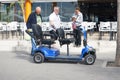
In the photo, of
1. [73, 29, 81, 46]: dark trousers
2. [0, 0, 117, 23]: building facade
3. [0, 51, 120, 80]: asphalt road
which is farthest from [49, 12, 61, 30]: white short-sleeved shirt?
[0, 0, 117, 23]: building facade

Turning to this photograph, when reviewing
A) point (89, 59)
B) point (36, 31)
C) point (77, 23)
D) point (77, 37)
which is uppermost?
point (77, 23)

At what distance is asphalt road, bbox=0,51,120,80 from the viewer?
1042 centimetres

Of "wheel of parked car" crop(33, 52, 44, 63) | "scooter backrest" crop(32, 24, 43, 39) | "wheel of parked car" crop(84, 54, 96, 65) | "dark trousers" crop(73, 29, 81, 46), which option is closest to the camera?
"wheel of parked car" crop(84, 54, 96, 65)

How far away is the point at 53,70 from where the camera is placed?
1162 centimetres

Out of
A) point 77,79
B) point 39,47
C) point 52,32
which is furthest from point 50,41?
point 77,79

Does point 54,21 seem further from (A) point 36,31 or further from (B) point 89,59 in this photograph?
(B) point 89,59

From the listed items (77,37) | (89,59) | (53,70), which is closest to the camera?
(53,70)

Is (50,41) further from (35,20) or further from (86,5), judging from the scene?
(86,5)

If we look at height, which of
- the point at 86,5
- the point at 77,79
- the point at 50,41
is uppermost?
the point at 86,5

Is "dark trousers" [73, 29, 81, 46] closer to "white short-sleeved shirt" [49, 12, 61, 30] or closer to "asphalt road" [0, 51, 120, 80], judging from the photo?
"white short-sleeved shirt" [49, 12, 61, 30]

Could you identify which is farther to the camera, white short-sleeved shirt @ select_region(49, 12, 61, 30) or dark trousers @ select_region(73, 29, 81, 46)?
dark trousers @ select_region(73, 29, 81, 46)

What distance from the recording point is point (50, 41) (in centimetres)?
1295

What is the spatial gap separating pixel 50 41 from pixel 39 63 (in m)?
0.77

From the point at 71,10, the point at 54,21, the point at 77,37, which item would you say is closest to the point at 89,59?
the point at 54,21
